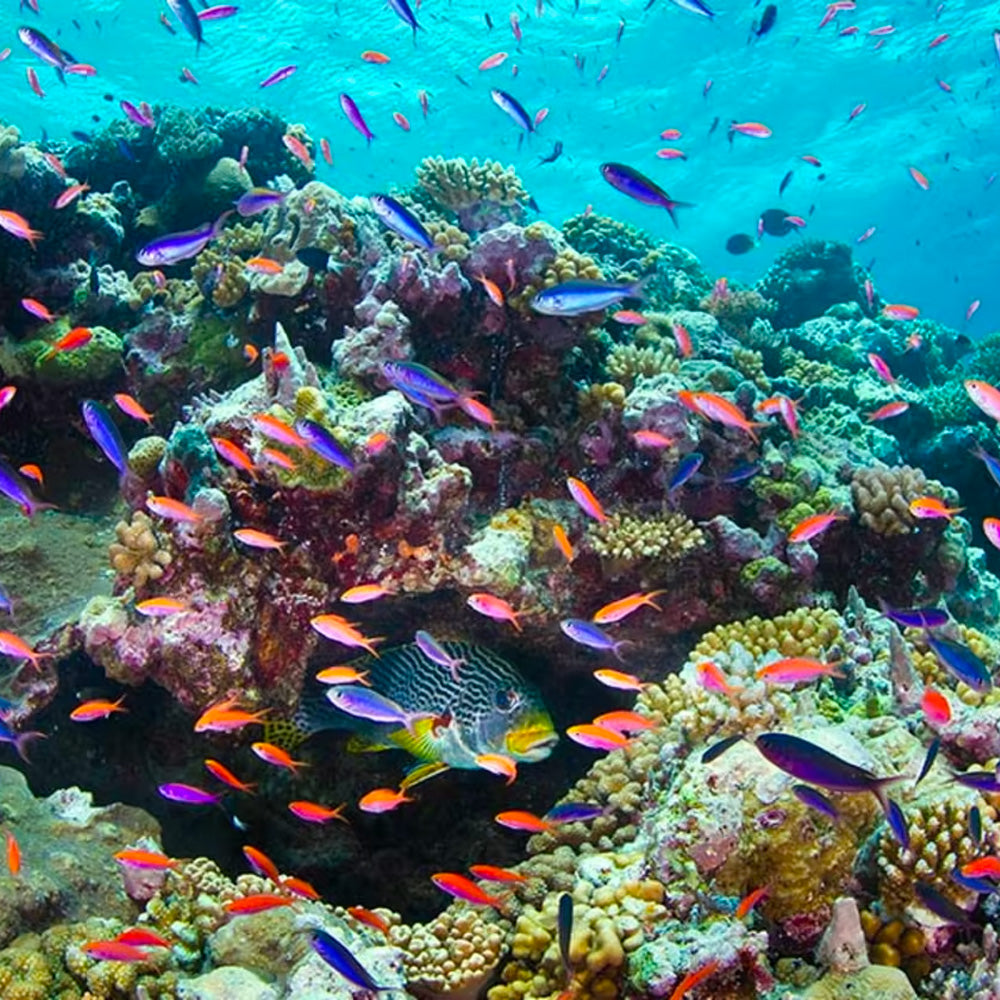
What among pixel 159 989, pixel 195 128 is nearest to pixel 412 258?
pixel 159 989

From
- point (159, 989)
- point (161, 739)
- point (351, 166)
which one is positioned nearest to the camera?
point (159, 989)

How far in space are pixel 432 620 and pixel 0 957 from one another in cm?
303

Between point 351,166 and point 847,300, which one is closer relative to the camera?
point 847,300

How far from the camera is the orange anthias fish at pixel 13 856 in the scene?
3.84m

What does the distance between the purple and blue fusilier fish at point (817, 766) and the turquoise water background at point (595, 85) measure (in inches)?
980

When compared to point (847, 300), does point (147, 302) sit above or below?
above

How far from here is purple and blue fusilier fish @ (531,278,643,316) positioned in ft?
15.2

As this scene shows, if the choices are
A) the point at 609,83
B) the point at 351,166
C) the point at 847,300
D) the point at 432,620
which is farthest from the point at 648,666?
the point at 351,166

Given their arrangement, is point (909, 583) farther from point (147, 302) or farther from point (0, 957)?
point (147, 302)

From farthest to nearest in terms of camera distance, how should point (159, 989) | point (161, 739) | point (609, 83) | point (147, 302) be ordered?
point (609, 83)
point (147, 302)
point (161, 739)
point (159, 989)

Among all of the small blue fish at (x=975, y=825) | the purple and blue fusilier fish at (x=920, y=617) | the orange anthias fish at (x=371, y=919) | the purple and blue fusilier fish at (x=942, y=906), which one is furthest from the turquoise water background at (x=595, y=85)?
the orange anthias fish at (x=371, y=919)

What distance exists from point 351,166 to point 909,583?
4485 centimetres

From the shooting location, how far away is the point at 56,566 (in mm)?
6125

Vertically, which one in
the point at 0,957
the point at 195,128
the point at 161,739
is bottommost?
the point at 161,739
